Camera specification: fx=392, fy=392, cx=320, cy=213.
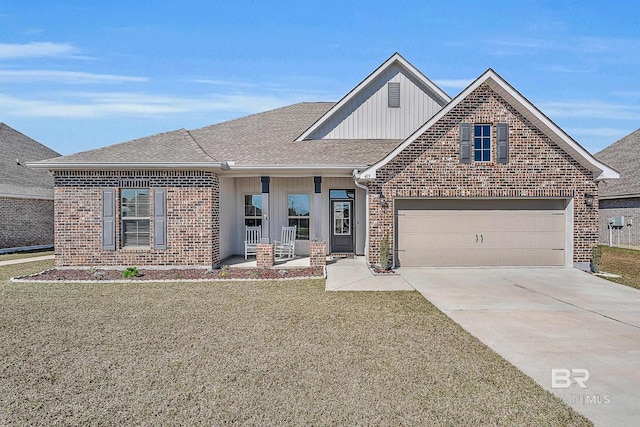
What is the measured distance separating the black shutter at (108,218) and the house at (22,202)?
29.7ft

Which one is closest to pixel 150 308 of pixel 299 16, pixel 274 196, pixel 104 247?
pixel 104 247

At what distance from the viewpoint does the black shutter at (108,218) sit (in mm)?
10992

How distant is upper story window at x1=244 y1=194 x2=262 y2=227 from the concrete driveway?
20.0 feet

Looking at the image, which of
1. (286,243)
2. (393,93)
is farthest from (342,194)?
(393,93)

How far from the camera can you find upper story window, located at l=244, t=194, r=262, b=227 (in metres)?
14.4

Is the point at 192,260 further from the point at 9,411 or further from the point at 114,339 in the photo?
the point at 9,411

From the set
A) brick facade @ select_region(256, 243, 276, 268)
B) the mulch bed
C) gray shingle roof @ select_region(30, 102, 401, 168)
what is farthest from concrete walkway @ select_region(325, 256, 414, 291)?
gray shingle roof @ select_region(30, 102, 401, 168)

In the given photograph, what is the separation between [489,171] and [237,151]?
7840 millimetres

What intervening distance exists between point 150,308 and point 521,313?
658cm

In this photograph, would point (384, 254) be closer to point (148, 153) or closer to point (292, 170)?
point (292, 170)

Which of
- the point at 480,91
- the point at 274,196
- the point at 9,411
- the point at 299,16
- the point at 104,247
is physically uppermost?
the point at 299,16

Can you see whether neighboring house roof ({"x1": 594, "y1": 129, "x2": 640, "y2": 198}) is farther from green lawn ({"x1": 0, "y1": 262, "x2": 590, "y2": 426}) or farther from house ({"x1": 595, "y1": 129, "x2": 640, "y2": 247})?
green lawn ({"x1": 0, "y1": 262, "x2": 590, "y2": 426})

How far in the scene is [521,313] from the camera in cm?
677

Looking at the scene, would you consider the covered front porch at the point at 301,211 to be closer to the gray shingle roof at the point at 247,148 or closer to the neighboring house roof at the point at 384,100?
the gray shingle roof at the point at 247,148
